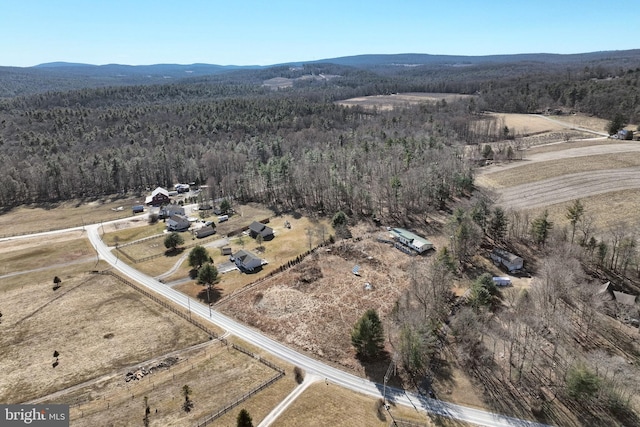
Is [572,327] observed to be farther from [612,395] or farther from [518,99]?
[518,99]

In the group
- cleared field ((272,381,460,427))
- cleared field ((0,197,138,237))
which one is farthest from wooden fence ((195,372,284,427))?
cleared field ((0,197,138,237))

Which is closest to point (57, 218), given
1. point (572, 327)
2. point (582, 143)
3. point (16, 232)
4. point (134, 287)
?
point (16, 232)

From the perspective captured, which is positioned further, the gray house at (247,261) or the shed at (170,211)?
the shed at (170,211)

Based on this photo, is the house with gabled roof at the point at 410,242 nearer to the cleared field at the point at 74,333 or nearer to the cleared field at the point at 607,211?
the cleared field at the point at 607,211

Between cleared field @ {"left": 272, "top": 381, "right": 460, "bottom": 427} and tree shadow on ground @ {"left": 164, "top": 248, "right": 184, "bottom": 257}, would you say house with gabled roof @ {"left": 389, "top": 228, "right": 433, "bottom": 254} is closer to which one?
cleared field @ {"left": 272, "top": 381, "right": 460, "bottom": 427}

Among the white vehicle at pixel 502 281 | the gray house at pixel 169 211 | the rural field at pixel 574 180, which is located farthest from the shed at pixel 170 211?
the rural field at pixel 574 180

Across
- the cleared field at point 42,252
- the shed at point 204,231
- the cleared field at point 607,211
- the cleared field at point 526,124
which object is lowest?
the cleared field at point 42,252

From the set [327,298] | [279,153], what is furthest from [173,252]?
[279,153]
